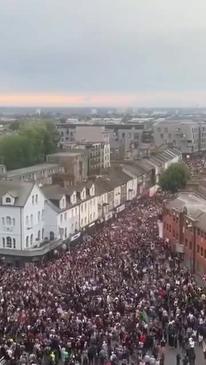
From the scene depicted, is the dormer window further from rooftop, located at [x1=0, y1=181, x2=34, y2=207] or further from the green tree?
the green tree

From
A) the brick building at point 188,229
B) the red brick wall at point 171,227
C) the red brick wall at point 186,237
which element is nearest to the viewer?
the red brick wall at point 186,237

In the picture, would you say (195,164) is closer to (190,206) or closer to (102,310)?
(190,206)

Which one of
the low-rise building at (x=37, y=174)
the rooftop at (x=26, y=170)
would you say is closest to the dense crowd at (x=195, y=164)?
the low-rise building at (x=37, y=174)

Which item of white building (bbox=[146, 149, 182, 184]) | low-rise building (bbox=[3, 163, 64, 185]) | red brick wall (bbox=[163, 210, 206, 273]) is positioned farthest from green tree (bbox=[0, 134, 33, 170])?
red brick wall (bbox=[163, 210, 206, 273])

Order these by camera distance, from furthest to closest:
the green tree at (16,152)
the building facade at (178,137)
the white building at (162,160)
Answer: the building facade at (178,137), the white building at (162,160), the green tree at (16,152)

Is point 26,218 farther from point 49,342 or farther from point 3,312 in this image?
point 49,342

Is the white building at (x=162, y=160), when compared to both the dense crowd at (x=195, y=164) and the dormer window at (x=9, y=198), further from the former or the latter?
the dormer window at (x=9, y=198)

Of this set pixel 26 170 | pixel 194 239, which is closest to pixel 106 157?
pixel 26 170
